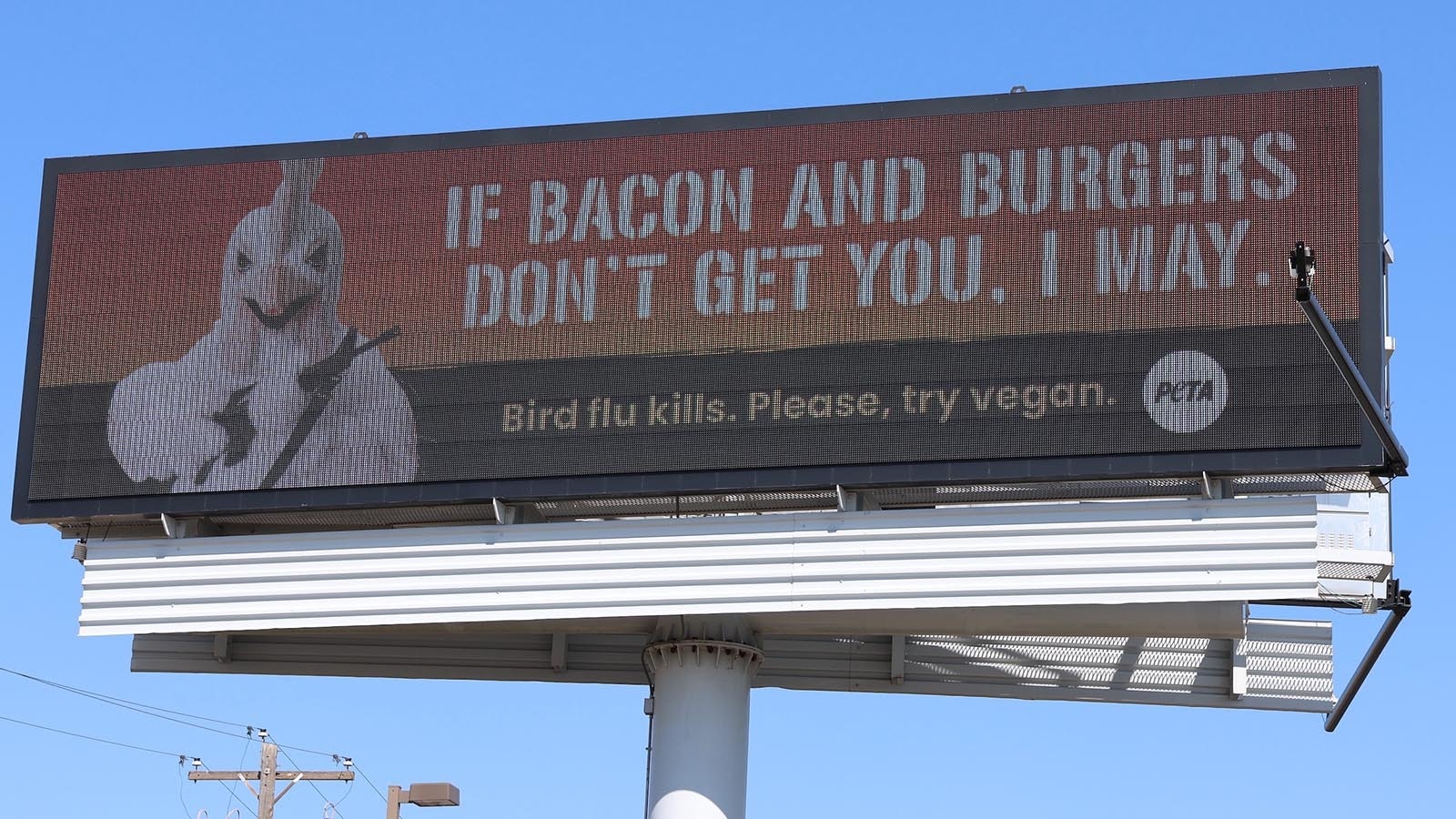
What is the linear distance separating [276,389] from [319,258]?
3.47 feet

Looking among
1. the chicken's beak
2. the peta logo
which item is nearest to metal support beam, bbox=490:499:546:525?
the chicken's beak

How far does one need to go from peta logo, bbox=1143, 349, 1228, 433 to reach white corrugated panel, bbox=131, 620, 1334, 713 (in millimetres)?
2849

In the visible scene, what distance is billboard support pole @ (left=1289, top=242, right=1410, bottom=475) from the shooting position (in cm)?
1210

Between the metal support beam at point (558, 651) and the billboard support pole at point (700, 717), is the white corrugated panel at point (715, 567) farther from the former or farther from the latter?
the metal support beam at point (558, 651)

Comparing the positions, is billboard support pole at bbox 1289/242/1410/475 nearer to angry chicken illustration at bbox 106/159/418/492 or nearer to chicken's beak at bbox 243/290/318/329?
angry chicken illustration at bbox 106/159/418/492

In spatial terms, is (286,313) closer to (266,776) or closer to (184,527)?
(184,527)

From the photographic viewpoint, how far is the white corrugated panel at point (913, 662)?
1825cm

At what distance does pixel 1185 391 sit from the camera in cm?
1584

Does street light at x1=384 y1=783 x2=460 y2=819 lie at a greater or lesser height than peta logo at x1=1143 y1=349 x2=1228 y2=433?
lesser

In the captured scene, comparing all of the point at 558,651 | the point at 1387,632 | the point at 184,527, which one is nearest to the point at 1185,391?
the point at 1387,632

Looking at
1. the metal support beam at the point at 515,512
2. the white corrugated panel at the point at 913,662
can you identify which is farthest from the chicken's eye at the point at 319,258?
the white corrugated panel at the point at 913,662

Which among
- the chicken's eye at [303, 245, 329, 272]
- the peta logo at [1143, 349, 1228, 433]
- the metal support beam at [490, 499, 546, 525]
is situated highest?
the chicken's eye at [303, 245, 329, 272]

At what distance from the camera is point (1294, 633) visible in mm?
18203

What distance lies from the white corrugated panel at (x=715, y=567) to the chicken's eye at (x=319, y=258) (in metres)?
2.03
